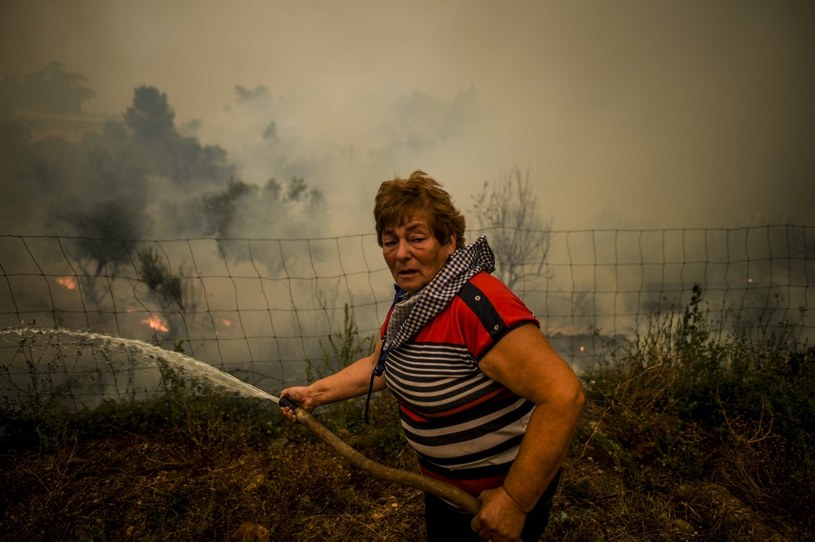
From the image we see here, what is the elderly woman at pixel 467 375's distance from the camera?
1227 millimetres

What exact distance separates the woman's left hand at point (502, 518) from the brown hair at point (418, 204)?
3.10 ft

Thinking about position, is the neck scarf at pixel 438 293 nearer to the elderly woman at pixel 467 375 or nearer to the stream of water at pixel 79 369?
the elderly woman at pixel 467 375

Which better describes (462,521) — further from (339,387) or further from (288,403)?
(288,403)

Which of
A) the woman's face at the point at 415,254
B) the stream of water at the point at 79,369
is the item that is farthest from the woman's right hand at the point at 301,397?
the stream of water at the point at 79,369

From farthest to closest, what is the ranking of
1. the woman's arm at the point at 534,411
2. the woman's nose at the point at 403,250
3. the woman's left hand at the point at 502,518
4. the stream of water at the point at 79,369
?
the stream of water at the point at 79,369 → the woman's nose at the point at 403,250 → the woman's left hand at the point at 502,518 → the woman's arm at the point at 534,411

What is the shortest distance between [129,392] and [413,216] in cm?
467

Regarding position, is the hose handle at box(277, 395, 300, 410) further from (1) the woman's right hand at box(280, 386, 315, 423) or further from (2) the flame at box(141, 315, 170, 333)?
(2) the flame at box(141, 315, 170, 333)

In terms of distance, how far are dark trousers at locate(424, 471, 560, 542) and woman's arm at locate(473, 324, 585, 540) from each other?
381 millimetres

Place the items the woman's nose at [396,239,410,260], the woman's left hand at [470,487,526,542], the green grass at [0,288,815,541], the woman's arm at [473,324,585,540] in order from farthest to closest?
the green grass at [0,288,815,541], the woman's nose at [396,239,410,260], the woman's left hand at [470,487,526,542], the woman's arm at [473,324,585,540]

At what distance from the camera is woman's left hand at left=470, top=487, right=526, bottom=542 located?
1296 mm

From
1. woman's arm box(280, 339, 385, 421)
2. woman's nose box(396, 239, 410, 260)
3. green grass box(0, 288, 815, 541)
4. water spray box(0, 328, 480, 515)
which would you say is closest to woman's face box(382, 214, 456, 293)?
woman's nose box(396, 239, 410, 260)

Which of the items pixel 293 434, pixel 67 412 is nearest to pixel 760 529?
pixel 293 434

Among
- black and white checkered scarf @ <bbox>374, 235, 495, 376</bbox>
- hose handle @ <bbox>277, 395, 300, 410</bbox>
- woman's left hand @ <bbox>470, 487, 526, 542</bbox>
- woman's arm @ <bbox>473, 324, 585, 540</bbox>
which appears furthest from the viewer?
hose handle @ <bbox>277, 395, 300, 410</bbox>

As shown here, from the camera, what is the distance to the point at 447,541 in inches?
70.9
